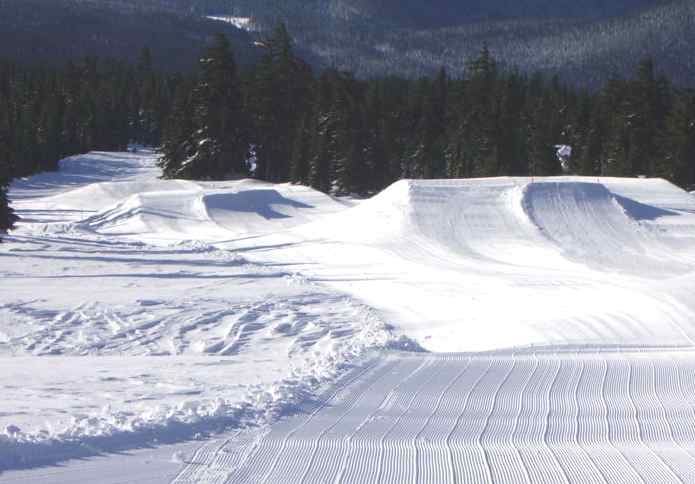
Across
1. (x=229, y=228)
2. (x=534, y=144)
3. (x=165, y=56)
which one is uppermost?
(x=165, y=56)

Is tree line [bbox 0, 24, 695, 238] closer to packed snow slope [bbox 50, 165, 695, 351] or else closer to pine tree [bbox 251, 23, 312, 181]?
pine tree [bbox 251, 23, 312, 181]

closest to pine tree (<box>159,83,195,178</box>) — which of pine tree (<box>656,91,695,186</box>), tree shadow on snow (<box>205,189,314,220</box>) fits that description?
tree shadow on snow (<box>205,189,314,220</box>)

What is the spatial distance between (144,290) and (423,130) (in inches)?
1552

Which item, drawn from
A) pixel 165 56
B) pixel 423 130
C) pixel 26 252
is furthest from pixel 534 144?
pixel 165 56

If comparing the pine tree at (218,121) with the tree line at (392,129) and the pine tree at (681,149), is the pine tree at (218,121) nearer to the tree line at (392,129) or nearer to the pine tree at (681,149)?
the tree line at (392,129)

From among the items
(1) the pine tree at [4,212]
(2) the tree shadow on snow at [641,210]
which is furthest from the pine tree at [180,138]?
(2) the tree shadow on snow at [641,210]

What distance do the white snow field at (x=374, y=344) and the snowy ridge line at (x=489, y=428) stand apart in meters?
0.03

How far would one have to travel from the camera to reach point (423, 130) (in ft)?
177

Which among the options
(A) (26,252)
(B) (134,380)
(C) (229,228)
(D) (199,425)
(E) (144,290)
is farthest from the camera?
(C) (229,228)

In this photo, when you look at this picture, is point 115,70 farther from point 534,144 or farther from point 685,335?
point 685,335

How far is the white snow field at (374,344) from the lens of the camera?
20.5 feet

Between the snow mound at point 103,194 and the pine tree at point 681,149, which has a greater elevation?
the pine tree at point 681,149

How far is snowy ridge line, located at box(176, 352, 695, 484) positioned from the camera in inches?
234

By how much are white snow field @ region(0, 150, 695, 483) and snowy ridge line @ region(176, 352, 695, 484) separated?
1.1 inches
